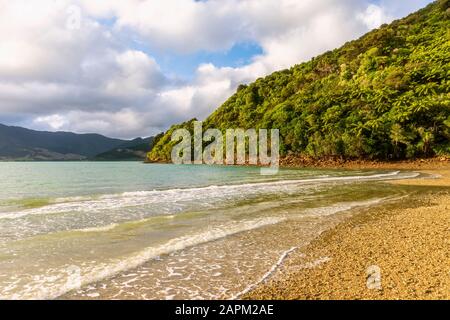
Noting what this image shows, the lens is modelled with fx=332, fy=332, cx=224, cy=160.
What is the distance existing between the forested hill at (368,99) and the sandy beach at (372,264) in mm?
56394

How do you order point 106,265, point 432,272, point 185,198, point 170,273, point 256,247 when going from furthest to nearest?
point 185,198, point 256,247, point 106,265, point 170,273, point 432,272

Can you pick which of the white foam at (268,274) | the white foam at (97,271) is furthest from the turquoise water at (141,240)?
the white foam at (268,274)

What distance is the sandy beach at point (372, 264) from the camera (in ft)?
23.4

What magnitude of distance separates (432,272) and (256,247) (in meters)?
5.09

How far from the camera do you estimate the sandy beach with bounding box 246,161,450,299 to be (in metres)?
7.12

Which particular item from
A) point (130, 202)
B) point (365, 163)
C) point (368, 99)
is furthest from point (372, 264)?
point (368, 99)

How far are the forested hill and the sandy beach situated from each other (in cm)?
5639

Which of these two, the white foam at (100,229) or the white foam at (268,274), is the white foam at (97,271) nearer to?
the white foam at (268,274)

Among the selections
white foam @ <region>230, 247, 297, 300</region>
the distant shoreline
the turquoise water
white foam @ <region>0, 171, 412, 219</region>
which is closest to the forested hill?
the distant shoreline

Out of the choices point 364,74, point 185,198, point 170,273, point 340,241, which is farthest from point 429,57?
point 170,273
